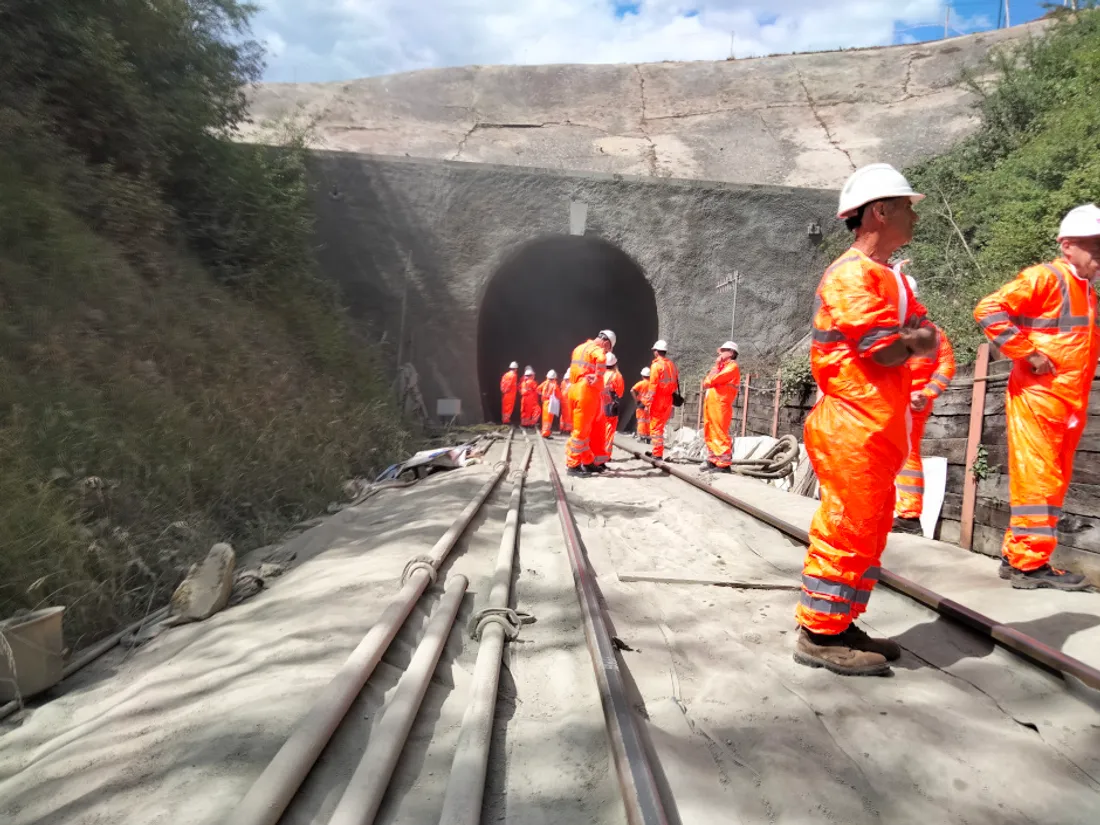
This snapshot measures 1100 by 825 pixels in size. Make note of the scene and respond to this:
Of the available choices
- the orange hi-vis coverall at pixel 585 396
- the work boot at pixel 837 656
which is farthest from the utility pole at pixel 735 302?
the work boot at pixel 837 656

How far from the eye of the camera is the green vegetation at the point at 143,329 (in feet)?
14.4

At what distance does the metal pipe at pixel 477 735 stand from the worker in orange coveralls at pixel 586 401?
5402 millimetres

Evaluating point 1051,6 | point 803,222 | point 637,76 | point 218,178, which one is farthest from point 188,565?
point 637,76

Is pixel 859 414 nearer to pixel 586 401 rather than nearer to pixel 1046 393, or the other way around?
pixel 1046 393

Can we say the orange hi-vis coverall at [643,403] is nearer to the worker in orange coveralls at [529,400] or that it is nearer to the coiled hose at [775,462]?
the coiled hose at [775,462]

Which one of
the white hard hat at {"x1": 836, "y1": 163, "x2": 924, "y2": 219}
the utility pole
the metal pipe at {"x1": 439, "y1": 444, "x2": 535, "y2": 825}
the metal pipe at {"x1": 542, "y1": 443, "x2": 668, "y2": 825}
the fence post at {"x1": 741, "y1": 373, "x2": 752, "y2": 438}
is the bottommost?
the metal pipe at {"x1": 439, "y1": 444, "x2": 535, "y2": 825}

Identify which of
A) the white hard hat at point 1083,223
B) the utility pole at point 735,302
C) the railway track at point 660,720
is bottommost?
the railway track at point 660,720

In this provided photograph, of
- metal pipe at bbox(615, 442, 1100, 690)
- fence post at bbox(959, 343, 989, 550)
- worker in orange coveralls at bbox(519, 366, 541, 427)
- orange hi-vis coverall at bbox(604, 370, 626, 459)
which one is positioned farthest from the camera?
worker in orange coveralls at bbox(519, 366, 541, 427)

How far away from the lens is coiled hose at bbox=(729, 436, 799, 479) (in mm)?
9297

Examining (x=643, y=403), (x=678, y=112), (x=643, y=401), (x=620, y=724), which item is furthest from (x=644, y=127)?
(x=620, y=724)

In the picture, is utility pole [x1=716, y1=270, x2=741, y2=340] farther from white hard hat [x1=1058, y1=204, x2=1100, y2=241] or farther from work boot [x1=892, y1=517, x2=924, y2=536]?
white hard hat [x1=1058, y1=204, x2=1100, y2=241]

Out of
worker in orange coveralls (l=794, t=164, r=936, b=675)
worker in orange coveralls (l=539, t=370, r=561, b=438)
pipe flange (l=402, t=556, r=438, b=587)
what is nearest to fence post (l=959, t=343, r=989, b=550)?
worker in orange coveralls (l=794, t=164, r=936, b=675)

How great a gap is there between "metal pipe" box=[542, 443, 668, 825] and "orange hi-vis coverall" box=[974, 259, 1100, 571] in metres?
2.38

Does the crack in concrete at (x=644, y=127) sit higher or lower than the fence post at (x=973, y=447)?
higher
